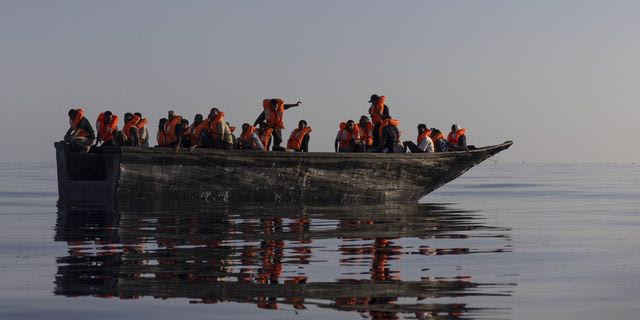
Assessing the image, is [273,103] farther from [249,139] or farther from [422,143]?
[422,143]

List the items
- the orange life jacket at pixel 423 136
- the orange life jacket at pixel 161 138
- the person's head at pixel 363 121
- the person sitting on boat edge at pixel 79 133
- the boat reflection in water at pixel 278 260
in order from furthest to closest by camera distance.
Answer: the orange life jacket at pixel 423 136 → the person's head at pixel 363 121 → the orange life jacket at pixel 161 138 → the person sitting on boat edge at pixel 79 133 → the boat reflection in water at pixel 278 260

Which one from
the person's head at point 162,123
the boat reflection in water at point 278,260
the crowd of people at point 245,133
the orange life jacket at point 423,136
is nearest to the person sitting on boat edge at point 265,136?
the crowd of people at point 245,133

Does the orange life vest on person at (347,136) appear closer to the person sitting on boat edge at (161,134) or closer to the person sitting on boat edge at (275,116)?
the person sitting on boat edge at (275,116)

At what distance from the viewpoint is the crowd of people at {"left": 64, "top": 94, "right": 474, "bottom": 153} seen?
2770 cm

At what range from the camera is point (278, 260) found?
13.1 meters

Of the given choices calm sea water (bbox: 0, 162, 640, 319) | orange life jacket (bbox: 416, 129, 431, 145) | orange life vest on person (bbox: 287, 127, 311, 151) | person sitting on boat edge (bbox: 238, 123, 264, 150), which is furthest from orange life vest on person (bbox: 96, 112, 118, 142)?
orange life jacket (bbox: 416, 129, 431, 145)

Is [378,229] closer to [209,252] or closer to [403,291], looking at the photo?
[209,252]

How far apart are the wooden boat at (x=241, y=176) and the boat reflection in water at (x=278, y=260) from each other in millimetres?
3628

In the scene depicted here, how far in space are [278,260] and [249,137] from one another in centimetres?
1528

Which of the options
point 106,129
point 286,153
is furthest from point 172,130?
point 286,153

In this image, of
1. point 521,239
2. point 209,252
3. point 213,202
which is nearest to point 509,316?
point 209,252

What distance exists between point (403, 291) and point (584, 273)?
2862mm

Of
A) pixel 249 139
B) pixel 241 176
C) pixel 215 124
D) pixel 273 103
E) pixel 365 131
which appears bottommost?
pixel 241 176

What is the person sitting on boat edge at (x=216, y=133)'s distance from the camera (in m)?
27.8
